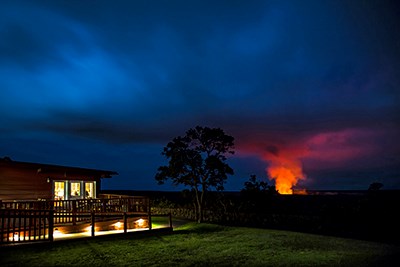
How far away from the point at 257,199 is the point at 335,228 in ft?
23.9

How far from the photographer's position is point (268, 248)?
1409cm

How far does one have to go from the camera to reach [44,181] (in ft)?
67.1

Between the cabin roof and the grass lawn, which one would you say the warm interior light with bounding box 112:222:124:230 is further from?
the cabin roof

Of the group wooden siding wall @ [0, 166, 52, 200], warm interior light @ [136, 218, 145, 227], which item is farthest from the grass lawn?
wooden siding wall @ [0, 166, 52, 200]

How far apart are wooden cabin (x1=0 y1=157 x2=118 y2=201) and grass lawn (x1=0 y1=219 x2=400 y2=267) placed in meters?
6.76

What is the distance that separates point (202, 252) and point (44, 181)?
12315 millimetres

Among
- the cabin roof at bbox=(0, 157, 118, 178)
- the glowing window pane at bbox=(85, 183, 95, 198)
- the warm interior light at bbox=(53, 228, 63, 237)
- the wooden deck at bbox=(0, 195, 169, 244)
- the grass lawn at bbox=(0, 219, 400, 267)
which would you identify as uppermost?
the cabin roof at bbox=(0, 157, 118, 178)

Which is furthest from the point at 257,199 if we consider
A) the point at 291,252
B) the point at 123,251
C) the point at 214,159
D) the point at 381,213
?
the point at 123,251

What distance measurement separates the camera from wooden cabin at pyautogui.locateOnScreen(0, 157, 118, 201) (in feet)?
61.8

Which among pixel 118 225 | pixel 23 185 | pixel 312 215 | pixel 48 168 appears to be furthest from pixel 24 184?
pixel 312 215

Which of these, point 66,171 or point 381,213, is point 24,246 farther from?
point 381,213

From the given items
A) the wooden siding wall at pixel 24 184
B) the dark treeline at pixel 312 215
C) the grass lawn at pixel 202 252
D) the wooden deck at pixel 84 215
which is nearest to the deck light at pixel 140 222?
the wooden deck at pixel 84 215

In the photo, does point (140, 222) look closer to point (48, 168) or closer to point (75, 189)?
point (75, 189)

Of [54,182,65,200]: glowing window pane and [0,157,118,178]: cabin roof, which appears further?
[54,182,65,200]: glowing window pane
